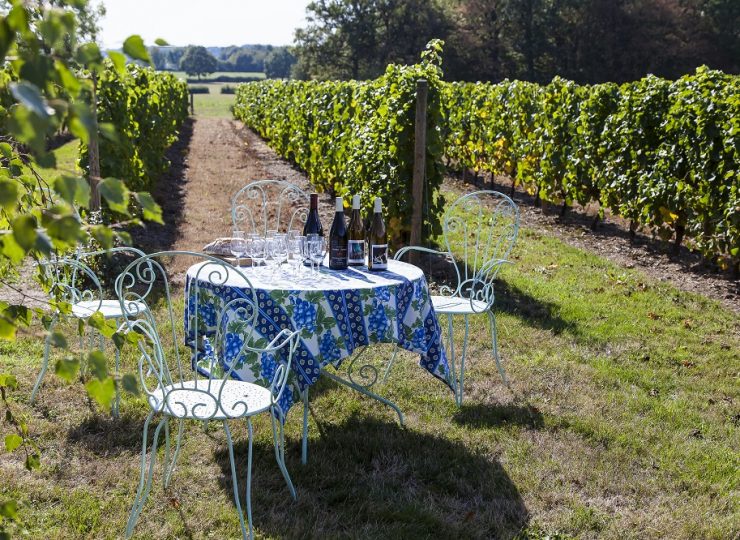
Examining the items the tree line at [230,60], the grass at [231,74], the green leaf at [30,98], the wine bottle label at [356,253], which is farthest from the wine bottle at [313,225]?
the grass at [231,74]

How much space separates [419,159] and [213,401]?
13.2 feet

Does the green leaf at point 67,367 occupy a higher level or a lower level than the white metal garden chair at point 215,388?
higher

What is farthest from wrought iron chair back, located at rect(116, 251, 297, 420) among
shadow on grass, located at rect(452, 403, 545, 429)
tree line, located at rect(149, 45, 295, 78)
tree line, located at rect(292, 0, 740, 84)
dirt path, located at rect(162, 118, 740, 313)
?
tree line, located at rect(149, 45, 295, 78)

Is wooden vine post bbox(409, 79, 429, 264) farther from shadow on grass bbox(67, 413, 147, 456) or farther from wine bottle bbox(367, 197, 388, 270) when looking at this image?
shadow on grass bbox(67, 413, 147, 456)

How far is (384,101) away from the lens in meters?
7.46

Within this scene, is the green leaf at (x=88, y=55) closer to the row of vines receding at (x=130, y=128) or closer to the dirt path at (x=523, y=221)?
the row of vines receding at (x=130, y=128)

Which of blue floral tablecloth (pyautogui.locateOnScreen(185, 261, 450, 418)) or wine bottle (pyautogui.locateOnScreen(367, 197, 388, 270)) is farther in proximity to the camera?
wine bottle (pyautogui.locateOnScreen(367, 197, 388, 270))

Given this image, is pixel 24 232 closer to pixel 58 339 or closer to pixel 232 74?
pixel 58 339

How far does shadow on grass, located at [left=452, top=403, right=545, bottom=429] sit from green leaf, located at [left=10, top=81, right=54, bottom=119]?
11.8 feet

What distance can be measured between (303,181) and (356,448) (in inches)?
381

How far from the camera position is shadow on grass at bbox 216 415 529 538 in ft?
10.5

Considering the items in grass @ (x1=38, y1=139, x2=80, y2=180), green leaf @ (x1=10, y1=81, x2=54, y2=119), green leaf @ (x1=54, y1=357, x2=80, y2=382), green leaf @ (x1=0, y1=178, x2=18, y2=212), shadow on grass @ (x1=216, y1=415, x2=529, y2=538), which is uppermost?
green leaf @ (x1=10, y1=81, x2=54, y2=119)

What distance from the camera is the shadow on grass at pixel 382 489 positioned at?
320cm

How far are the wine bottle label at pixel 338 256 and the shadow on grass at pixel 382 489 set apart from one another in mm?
927
